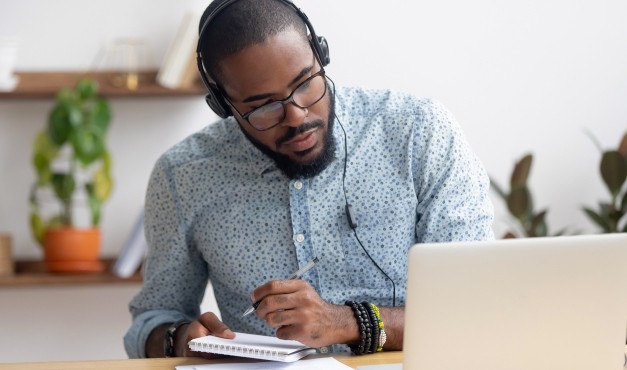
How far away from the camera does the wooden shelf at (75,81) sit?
10.5 feet

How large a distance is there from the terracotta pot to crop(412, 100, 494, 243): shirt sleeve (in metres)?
1.56

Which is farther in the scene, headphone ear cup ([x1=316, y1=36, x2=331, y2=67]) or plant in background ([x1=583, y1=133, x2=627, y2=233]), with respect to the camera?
plant in background ([x1=583, y1=133, x2=627, y2=233])

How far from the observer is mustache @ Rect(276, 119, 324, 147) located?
1.80 m

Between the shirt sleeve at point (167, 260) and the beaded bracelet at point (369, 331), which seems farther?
the shirt sleeve at point (167, 260)

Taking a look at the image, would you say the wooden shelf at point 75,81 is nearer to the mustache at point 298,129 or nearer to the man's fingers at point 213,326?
the mustache at point 298,129

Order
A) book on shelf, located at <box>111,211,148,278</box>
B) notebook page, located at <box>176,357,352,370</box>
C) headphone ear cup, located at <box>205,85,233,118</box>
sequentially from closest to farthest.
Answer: notebook page, located at <box>176,357,352,370</box>
headphone ear cup, located at <box>205,85,233,118</box>
book on shelf, located at <box>111,211,148,278</box>

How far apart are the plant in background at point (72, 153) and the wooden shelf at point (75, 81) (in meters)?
0.05

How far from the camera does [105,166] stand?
322cm

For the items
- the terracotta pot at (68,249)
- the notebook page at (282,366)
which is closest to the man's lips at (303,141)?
the notebook page at (282,366)

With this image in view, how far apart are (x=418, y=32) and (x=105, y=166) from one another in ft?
3.77

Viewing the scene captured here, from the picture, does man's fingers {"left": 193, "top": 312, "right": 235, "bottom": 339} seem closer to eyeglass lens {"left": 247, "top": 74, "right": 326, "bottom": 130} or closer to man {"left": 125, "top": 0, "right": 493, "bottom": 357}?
man {"left": 125, "top": 0, "right": 493, "bottom": 357}

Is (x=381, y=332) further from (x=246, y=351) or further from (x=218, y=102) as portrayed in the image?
(x=218, y=102)

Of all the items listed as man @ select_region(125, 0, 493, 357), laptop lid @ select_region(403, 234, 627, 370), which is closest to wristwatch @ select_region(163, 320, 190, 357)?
man @ select_region(125, 0, 493, 357)

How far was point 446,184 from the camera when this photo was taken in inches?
73.5
